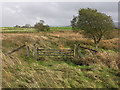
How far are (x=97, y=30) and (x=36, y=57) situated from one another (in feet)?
38.2

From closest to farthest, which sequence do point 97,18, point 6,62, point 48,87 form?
point 48,87, point 6,62, point 97,18

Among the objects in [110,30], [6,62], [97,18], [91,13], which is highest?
[91,13]

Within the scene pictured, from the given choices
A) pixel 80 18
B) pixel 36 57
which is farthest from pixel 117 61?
pixel 80 18

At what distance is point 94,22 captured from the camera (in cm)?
1555

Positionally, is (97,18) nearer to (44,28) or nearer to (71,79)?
(71,79)

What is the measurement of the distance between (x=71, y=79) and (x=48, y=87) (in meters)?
1.46

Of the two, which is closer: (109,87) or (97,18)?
(109,87)

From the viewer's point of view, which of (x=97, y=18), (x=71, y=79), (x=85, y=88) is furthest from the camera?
(x=97, y=18)

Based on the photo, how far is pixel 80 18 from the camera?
1741cm

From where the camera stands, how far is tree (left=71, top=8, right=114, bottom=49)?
1521 cm

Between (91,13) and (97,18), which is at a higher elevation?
(91,13)

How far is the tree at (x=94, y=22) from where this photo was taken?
1521 cm

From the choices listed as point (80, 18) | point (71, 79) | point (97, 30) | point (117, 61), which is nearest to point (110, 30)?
point (97, 30)

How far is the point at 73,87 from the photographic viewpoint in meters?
4.32
